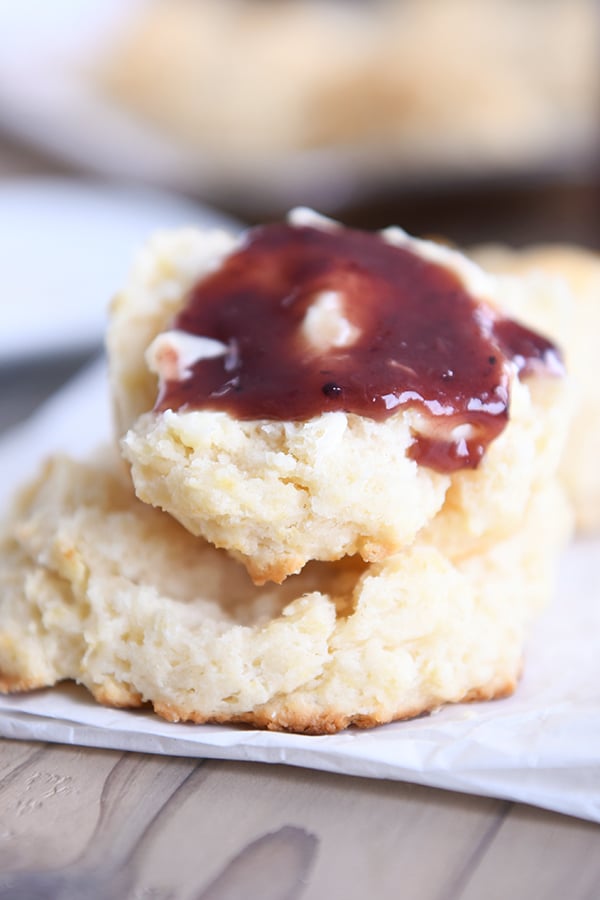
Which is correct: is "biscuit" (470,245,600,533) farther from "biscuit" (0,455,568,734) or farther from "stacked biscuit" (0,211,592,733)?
"biscuit" (0,455,568,734)

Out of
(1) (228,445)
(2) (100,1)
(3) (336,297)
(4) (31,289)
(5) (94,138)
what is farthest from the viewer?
(2) (100,1)

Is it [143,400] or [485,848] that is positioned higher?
[143,400]

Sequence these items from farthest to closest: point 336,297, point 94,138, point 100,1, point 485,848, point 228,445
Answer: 1. point 100,1
2. point 94,138
3. point 336,297
4. point 228,445
5. point 485,848

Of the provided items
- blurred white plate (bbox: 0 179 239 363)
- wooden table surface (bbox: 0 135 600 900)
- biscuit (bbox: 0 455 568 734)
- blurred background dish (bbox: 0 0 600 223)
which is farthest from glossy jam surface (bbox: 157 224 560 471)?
blurred background dish (bbox: 0 0 600 223)

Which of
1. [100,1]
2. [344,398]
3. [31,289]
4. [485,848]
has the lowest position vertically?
[485,848]

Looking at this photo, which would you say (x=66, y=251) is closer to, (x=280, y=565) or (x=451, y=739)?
(x=280, y=565)

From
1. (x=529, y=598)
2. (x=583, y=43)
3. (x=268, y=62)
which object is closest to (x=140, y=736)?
(x=529, y=598)

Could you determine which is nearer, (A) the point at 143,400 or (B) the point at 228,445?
(B) the point at 228,445

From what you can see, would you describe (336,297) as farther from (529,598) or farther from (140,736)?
(140,736)
